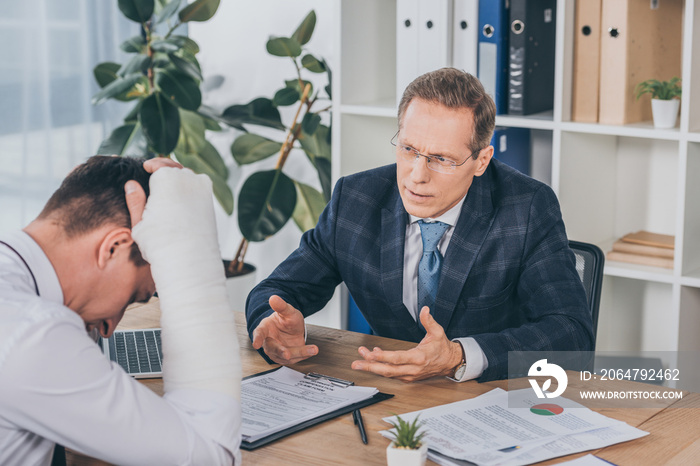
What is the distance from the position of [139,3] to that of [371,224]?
1.59 metres

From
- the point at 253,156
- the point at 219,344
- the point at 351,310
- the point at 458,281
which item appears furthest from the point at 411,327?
the point at 253,156

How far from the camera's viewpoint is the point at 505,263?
5.66ft

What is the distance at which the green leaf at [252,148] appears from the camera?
3.24 m

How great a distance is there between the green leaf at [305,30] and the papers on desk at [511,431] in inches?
78.7

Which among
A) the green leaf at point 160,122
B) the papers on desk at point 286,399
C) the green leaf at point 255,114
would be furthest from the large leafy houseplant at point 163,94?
the papers on desk at point 286,399

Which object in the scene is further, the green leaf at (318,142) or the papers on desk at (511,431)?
the green leaf at (318,142)

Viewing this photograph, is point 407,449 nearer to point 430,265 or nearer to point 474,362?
point 474,362

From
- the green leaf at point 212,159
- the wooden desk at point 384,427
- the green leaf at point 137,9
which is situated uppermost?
the green leaf at point 137,9

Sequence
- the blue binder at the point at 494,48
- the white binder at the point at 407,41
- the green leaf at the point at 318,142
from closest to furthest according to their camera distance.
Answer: the blue binder at the point at 494,48
the white binder at the point at 407,41
the green leaf at the point at 318,142

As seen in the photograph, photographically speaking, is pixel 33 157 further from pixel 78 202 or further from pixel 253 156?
pixel 78 202

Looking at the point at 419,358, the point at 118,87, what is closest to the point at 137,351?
the point at 419,358

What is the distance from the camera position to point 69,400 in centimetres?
94

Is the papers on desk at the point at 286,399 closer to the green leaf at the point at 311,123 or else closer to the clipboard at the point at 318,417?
the clipboard at the point at 318,417

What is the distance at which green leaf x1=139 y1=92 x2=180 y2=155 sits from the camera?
290 cm
